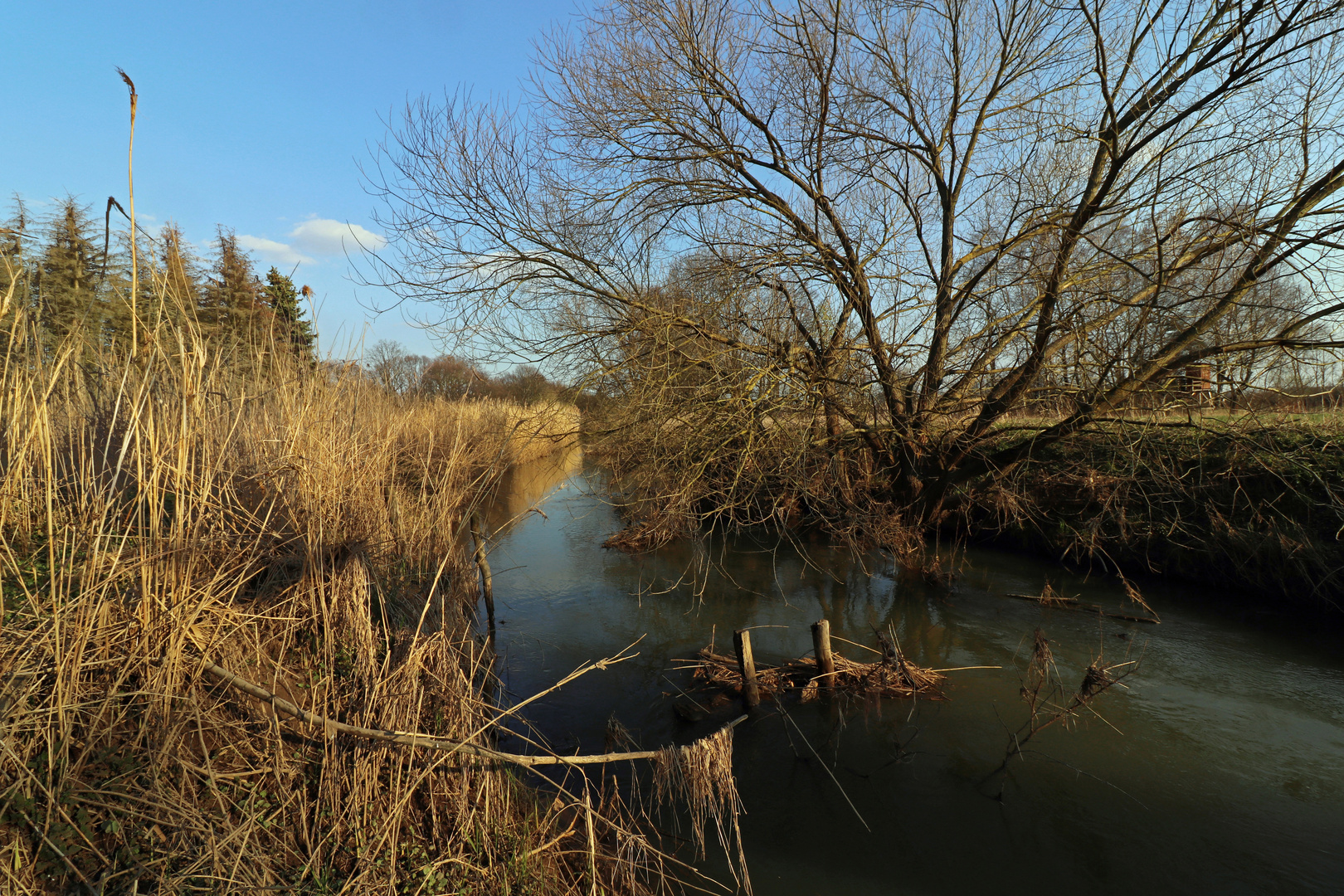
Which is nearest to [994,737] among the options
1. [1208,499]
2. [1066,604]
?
[1066,604]

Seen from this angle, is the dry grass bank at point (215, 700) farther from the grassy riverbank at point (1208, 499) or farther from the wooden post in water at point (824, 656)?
the grassy riverbank at point (1208, 499)

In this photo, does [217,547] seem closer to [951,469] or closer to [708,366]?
[708,366]

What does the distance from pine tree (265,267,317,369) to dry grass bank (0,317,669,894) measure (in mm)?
649

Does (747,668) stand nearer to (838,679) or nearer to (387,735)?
(838,679)

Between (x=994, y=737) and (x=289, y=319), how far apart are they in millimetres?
5894

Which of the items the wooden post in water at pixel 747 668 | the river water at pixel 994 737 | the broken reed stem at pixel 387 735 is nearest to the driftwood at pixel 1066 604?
the river water at pixel 994 737

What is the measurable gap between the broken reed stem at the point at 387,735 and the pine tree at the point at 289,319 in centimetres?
212

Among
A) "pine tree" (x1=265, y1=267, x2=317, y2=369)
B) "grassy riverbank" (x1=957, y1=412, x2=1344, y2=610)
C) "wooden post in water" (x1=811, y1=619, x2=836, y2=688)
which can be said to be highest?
"pine tree" (x1=265, y1=267, x2=317, y2=369)

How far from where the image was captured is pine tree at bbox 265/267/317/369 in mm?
4105

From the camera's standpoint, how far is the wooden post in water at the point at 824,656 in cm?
550

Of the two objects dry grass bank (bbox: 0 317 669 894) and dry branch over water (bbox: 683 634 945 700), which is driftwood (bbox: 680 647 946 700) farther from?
dry grass bank (bbox: 0 317 669 894)

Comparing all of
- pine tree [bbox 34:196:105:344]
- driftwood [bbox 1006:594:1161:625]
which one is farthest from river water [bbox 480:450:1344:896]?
pine tree [bbox 34:196:105:344]

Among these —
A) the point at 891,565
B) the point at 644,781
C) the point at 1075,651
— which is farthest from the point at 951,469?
the point at 644,781

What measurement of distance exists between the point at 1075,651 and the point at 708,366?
4864 mm
